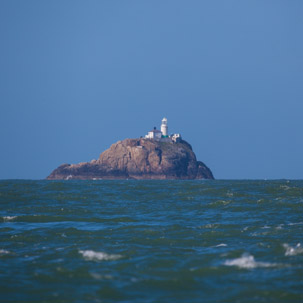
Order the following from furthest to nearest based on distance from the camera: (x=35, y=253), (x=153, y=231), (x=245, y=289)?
(x=153, y=231) → (x=35, y=253) → (x=245, y=289)

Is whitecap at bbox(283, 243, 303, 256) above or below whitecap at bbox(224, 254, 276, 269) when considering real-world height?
above

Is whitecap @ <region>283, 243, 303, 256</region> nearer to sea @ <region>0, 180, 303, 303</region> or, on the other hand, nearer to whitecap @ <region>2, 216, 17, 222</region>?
sea @ <region>0, 180, 303, 303</region>

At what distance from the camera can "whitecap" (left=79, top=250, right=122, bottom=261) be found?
1546 centimetres

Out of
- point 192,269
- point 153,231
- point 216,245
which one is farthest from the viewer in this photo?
point 153,231

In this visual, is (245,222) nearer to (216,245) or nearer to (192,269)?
(216,245)

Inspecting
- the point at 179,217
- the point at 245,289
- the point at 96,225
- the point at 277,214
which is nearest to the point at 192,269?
the point at 245,289

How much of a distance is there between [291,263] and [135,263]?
4.99 metres

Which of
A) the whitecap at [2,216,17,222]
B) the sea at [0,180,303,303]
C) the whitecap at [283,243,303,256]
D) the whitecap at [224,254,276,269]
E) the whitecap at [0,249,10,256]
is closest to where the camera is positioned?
the sea at [0,180,303,303]

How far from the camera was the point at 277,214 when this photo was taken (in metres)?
28.1

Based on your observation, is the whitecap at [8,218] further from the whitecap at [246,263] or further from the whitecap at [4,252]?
the whitecap at [246,263]

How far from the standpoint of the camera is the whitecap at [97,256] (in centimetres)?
1546

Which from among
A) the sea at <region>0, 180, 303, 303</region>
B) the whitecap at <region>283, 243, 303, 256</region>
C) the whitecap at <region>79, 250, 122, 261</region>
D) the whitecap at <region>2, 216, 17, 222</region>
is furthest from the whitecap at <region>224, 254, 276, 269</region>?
the whitecap at <region>2, 216, 17, 222</region>

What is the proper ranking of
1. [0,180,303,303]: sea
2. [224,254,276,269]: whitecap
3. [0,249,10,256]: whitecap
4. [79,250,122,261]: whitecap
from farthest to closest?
[0,249,10,256]: whitecap, [79,250,122,261]: whitecap, [224,254,276,269]: whitecap, [0,180,303,303]: sea

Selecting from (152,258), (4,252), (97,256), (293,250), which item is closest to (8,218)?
(4,252)
